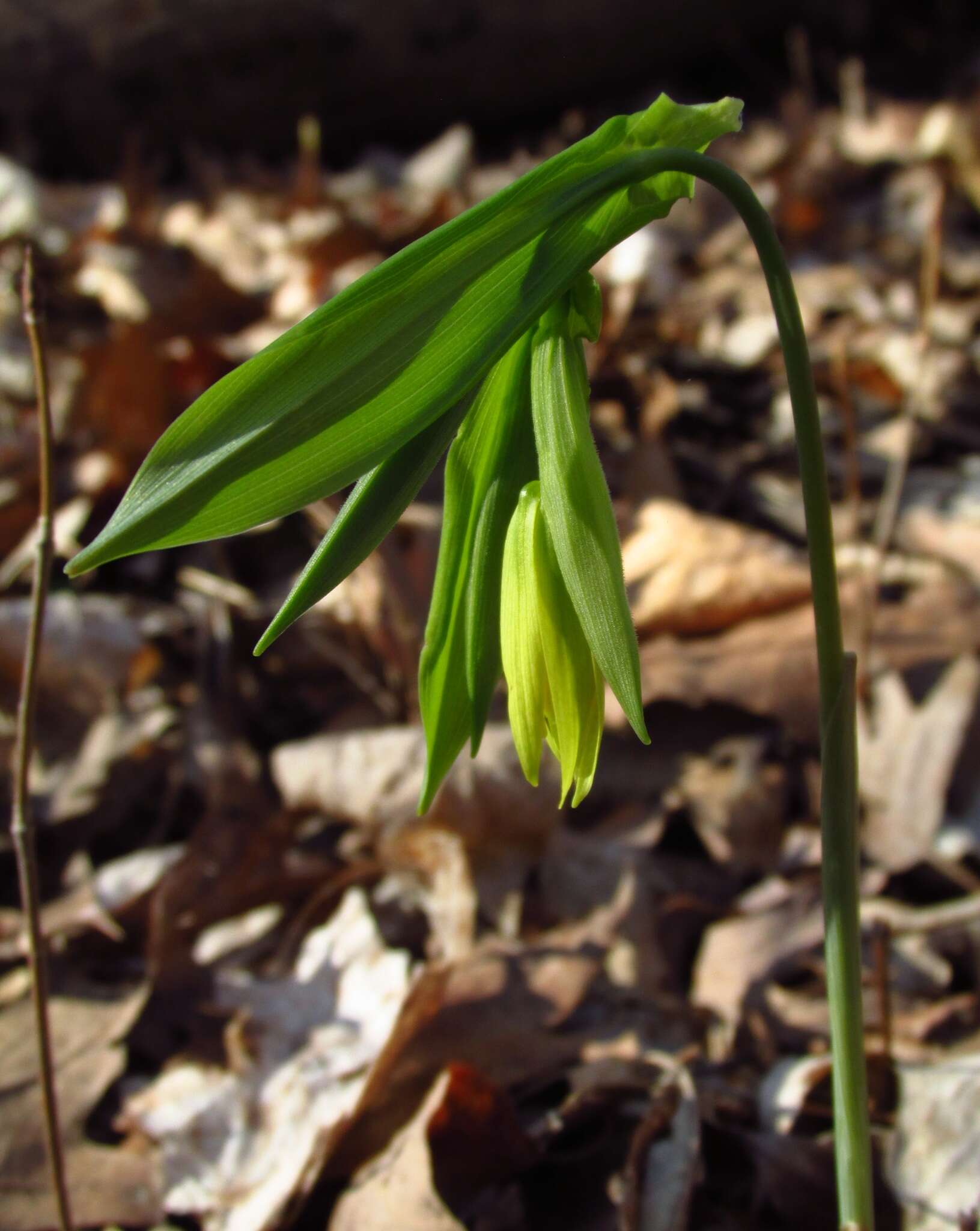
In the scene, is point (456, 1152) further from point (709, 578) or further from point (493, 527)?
point (709, 578)

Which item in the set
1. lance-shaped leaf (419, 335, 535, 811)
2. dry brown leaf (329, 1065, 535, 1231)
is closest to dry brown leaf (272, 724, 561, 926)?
dry brown leaf (329, 1065, 535, 1231)

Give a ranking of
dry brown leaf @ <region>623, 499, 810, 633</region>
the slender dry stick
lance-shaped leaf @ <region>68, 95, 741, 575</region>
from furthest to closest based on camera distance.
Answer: dry brown leaf @ <region>623, 499, 810, 633</region>, the slender dry stick, lance-shaped leaf @ <region>68, 95, 741, 575</region>

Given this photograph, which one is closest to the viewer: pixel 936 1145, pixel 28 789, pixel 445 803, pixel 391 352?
pixel 391 352

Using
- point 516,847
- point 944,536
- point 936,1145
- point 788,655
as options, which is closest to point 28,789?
point 516,847

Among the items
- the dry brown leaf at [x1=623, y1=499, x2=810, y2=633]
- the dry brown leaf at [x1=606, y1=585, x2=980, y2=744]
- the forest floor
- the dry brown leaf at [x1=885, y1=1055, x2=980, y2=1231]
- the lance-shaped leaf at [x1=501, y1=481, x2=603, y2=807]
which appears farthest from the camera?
the dry brown leaf at [x1=623, y1=499, x2=810, y2=633]

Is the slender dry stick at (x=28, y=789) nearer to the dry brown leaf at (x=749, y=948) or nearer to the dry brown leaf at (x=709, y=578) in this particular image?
the dry brown leaf at (x=749, y=948)

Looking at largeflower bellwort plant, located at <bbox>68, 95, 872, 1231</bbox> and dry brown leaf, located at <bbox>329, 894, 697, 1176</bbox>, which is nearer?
largeflower bellwort plant, located at <bbox>68, 95, 872, 1231</bbox>

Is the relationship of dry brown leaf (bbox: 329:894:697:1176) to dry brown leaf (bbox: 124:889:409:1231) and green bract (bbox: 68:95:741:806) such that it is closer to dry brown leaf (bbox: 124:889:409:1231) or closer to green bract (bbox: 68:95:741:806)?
dry brown leaf (bbox: 124:889:409:1231)
